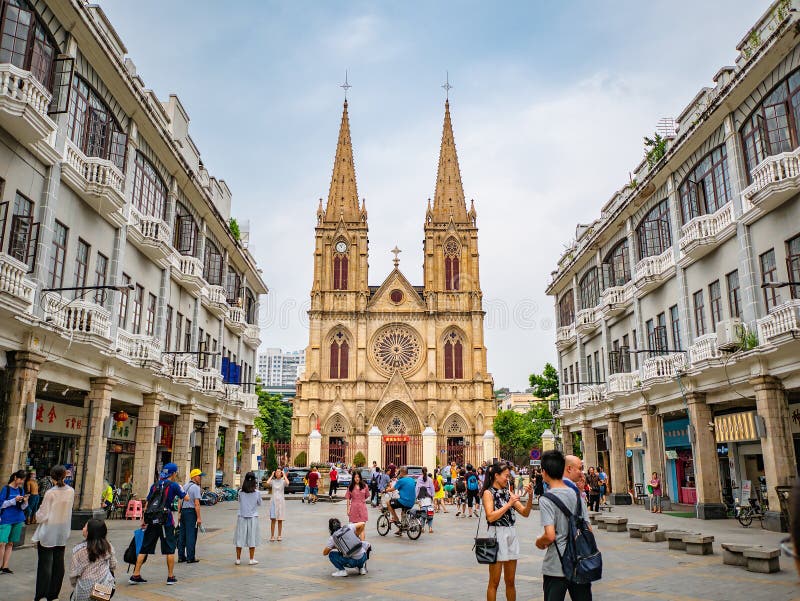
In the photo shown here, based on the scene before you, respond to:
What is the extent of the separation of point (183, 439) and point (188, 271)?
6962 mm

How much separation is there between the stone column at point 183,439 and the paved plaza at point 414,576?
1035 centimetres

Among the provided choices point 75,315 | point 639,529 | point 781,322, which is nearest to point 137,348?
point 75,315

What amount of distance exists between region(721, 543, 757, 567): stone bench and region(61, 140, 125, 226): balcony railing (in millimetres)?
16656

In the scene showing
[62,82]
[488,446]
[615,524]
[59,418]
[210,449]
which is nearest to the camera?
[62,82]

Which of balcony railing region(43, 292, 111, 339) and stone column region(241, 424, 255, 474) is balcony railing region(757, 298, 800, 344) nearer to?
balcony railing region(43, 292, 111, 339)

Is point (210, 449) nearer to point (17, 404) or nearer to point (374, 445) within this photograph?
point (17, 404)

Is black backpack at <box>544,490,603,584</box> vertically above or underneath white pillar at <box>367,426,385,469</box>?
underneath

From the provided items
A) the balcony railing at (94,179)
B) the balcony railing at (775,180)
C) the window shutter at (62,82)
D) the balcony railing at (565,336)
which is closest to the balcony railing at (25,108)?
the window shutter at (62,82)

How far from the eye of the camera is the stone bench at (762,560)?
1081 cm

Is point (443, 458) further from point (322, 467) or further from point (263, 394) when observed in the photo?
point (263, 394)

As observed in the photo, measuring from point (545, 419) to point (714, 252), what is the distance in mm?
33987

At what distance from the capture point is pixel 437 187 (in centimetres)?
7025

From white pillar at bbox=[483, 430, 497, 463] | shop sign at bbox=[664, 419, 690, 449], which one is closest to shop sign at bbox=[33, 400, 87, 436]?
shop sign at bbox=[664, 419, 690, 449]

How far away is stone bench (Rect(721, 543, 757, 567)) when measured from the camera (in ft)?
37.6
